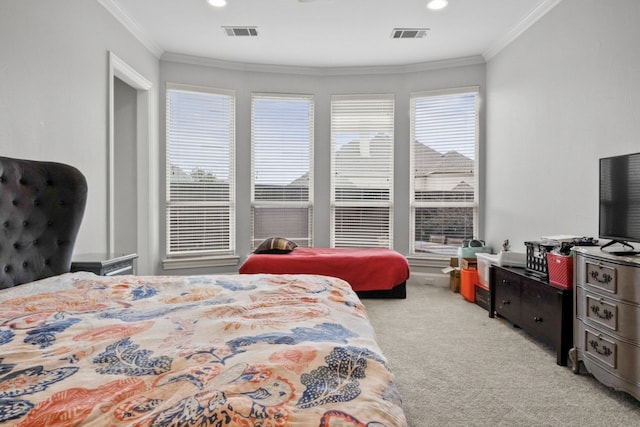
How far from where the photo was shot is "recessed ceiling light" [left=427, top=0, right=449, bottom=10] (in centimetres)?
330

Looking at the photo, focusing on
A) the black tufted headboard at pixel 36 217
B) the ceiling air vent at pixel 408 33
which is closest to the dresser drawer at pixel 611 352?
the ceiling air vent at pixel 408 33

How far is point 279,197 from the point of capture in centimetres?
502

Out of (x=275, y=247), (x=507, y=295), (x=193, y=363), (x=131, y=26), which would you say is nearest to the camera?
(x=193, y=363)

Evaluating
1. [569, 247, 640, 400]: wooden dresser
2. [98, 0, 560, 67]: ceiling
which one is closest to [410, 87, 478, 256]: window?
[98, 0, 560, 67]: ceiling

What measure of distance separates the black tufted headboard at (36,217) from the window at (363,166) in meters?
3.27

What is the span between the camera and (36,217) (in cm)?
226

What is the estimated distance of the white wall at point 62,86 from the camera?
2.24m

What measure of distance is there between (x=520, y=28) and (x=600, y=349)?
128 inches

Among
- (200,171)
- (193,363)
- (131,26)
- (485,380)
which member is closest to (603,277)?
(485,380)

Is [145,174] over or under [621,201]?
over

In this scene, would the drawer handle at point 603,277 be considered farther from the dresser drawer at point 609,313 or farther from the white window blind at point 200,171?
the white window blind at point 200,171

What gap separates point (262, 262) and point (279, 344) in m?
3.12

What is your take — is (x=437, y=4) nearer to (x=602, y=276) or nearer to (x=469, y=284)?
(x=602, y=276)

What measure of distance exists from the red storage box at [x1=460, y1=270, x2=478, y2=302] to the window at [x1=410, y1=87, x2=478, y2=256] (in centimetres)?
67
